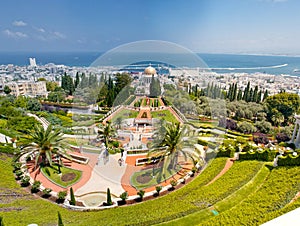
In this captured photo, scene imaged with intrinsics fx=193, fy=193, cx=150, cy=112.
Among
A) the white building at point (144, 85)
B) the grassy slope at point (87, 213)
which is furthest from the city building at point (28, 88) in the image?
the grassy slope at point (87, 213)

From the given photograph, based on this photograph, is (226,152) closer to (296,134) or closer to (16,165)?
(296,134)

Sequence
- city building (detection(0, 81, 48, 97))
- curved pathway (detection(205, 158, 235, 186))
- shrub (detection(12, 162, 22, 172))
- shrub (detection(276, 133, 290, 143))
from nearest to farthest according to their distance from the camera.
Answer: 1. curved pathway (detection(205, 158, 235, 186))
2. shrub (detection(12, 162, 22, 172))
3. shrub (detection(276, 133, 290, 143))
4. city building (detection(0, 81, 48, 97))

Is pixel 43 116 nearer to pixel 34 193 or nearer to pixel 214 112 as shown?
pixel 34 193

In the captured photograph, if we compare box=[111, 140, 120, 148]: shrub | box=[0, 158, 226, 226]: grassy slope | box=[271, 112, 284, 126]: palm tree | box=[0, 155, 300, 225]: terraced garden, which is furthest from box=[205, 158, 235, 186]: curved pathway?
box=[271, 112, 284, 126]: palm tree

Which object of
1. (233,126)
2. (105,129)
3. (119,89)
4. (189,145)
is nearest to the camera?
(189,145)

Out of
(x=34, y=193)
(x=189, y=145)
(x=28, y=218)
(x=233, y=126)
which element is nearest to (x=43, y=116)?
(x=34, y=193)

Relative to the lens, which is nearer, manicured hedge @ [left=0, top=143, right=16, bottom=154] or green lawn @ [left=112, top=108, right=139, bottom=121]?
green lawn @ [left=112, top=108, right=139, bottom=121]

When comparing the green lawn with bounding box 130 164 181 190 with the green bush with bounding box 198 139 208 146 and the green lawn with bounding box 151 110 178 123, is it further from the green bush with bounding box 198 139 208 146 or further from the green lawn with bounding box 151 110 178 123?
the green bush with bounding box 198 139 208 146
